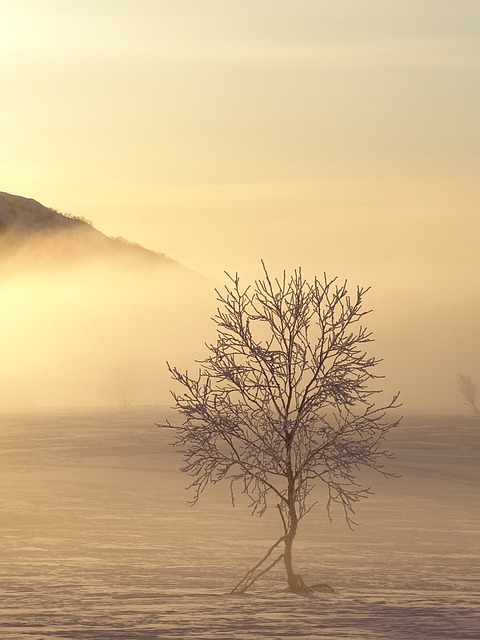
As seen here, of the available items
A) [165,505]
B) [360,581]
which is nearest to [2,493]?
[165,505]

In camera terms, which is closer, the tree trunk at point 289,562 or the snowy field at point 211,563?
the snowy field at point 211,563

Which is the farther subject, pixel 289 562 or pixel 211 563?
pixel 211 563

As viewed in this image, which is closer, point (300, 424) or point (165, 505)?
point (300, 424)

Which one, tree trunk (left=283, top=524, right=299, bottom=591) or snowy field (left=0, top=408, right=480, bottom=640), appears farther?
tree trunk (left=283, top=524, right=299, bottom=591)

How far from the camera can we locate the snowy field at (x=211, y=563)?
25.1 meters

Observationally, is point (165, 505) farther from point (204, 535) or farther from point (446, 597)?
point (446, 597)

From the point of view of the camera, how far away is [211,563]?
36000mm

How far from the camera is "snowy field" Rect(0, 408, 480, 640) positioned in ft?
82.3

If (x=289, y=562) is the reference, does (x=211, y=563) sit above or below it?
below

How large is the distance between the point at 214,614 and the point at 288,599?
328 cm

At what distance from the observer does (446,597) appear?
29.5 m

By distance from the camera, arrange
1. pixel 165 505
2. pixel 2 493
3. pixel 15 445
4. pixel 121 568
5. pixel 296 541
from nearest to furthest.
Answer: pixel 121 568
pixel 296 541
pixel 165 505
pixel 2 493
pixel 15 445

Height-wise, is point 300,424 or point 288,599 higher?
point 300,424

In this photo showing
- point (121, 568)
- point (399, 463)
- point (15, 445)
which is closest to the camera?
point (121, 568)
